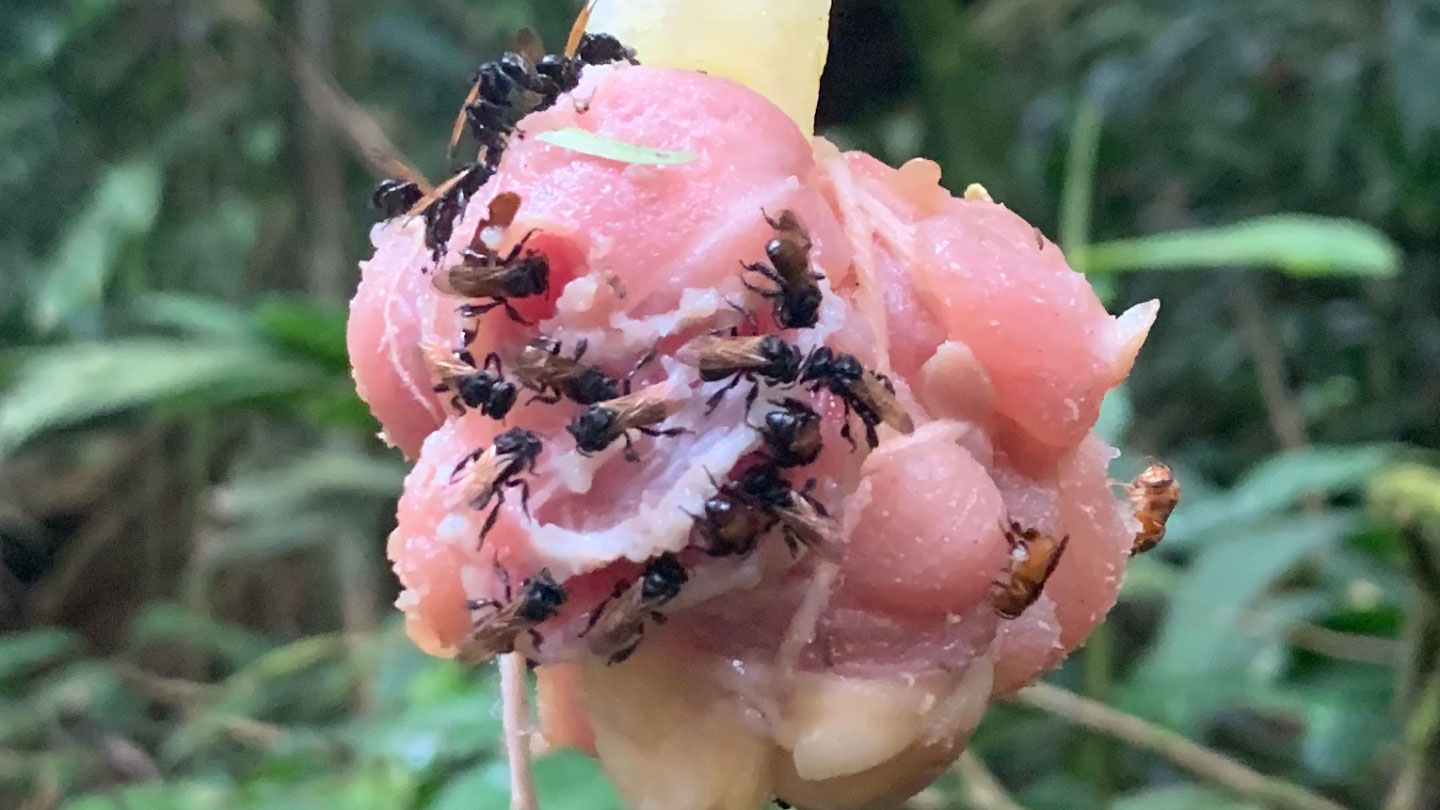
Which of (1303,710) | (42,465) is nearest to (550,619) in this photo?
(1303,710)

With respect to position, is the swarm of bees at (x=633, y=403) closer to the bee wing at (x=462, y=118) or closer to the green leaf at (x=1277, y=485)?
the bee wing at (x=462, y=118)

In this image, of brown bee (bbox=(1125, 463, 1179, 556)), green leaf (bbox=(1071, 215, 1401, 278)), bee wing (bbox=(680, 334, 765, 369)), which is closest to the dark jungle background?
green leaf (bbox=(1071, 215, 1401, 278))

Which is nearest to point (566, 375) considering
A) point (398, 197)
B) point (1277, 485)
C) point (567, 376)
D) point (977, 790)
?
point (567, 376)

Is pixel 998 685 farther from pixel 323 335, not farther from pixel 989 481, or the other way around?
pixel 323 335

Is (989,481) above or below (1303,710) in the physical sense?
above

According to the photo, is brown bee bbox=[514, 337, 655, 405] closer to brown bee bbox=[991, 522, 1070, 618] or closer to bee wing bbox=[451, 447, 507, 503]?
bee wing bbox=[451, 447, 507, 503]
